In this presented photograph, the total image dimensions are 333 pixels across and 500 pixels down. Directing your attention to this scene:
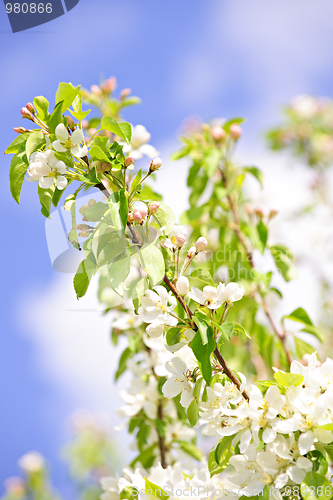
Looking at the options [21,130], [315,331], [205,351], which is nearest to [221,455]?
[205,351]

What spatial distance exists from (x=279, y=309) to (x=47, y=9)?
8.21 feet

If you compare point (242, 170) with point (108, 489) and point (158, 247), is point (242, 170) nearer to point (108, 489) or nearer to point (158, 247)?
point (158, 247)

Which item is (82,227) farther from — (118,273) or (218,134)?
(218,134)

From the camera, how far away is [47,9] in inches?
60.1

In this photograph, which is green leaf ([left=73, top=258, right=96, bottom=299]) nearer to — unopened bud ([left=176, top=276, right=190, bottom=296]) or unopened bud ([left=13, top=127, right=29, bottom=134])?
unopened bud ([left=176, top=276, right=190, bottom=296])

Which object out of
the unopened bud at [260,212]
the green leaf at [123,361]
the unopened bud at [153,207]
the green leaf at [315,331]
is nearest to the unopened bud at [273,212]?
the unopened bud at [260,212]

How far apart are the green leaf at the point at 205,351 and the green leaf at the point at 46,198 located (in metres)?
0.48

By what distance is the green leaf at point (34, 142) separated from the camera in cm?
97

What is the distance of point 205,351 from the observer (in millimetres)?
861

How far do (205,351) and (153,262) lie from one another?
0.74 ft

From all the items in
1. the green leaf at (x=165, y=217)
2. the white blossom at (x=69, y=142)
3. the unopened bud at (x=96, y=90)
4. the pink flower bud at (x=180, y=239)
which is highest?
the unopened bud at (x=96, y=90)

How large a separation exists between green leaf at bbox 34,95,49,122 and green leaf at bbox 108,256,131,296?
421 mm

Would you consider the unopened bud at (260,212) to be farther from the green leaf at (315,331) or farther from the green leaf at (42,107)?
the green leaf at (42,107)

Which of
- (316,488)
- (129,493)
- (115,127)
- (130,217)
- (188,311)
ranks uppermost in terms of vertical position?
(115,127)
